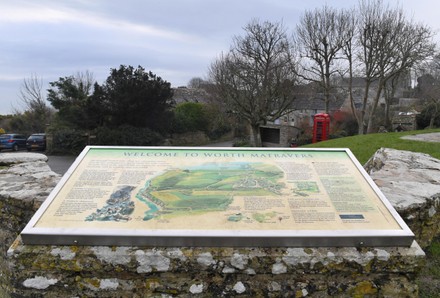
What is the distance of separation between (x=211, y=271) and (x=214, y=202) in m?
0.61

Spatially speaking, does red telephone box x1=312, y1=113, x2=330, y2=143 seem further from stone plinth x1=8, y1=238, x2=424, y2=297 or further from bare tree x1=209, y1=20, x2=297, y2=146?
stone plinth x1=8, y1=238, x2=424, y2=297

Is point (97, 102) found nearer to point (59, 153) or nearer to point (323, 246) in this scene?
point (59, 153)

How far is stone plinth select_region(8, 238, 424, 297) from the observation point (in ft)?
8.78

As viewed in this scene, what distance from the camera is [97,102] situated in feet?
77.9

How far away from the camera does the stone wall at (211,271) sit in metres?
2.68

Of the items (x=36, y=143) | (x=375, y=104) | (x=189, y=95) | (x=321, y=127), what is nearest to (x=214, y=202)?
(x=321, y=127)

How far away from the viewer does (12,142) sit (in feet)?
88.5

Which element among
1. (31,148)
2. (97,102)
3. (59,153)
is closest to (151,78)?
(97,102)

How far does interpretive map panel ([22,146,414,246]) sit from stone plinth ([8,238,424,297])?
0.28 ft

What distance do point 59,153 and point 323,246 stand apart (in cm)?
2634

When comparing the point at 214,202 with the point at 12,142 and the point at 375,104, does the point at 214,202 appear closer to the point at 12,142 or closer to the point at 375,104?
the point at 375,104

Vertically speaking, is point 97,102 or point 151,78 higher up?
point 151,78

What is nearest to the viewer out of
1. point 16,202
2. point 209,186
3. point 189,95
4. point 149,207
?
point 149,207

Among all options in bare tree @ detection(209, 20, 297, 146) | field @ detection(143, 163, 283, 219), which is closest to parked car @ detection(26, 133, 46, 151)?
bare tree @ detection(209, 20, 297, 146)
